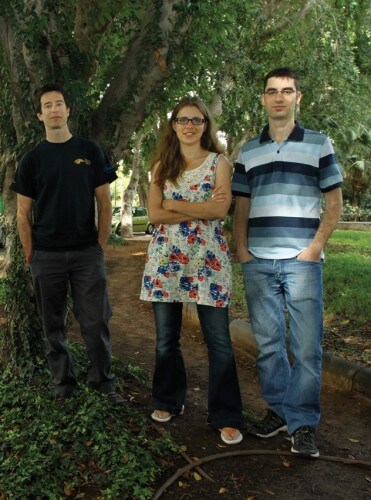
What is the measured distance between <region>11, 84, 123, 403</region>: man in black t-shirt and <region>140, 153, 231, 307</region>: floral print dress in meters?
0.46

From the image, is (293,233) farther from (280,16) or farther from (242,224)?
(280,16)

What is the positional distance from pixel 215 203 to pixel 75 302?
1226 mm

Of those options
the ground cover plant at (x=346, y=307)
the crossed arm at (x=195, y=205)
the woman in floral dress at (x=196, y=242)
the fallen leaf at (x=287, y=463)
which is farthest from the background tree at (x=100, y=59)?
the ground cover plant at (x=346, y=307)

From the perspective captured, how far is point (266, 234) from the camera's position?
3.46 metres

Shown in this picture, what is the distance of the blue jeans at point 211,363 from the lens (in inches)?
139

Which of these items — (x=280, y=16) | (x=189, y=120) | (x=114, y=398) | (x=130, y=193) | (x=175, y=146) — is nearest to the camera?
(x=189, y=120)

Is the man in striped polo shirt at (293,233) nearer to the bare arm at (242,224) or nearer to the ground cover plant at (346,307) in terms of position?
the bare arm at (242,224)

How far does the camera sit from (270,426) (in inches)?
144

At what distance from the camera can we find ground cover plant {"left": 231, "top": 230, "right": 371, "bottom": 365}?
5.64 m

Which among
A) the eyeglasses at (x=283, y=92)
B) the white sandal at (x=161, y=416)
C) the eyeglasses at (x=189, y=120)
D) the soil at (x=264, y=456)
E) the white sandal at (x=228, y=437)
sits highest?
the eyeglasses at (x=283, y=92)

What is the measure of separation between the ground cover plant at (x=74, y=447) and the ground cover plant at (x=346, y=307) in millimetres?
2679

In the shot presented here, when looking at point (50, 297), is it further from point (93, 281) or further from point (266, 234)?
point (266, 234)

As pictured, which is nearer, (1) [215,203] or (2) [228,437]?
(1) [215,203]

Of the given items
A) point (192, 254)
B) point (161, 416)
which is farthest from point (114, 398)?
point (192, 254)
